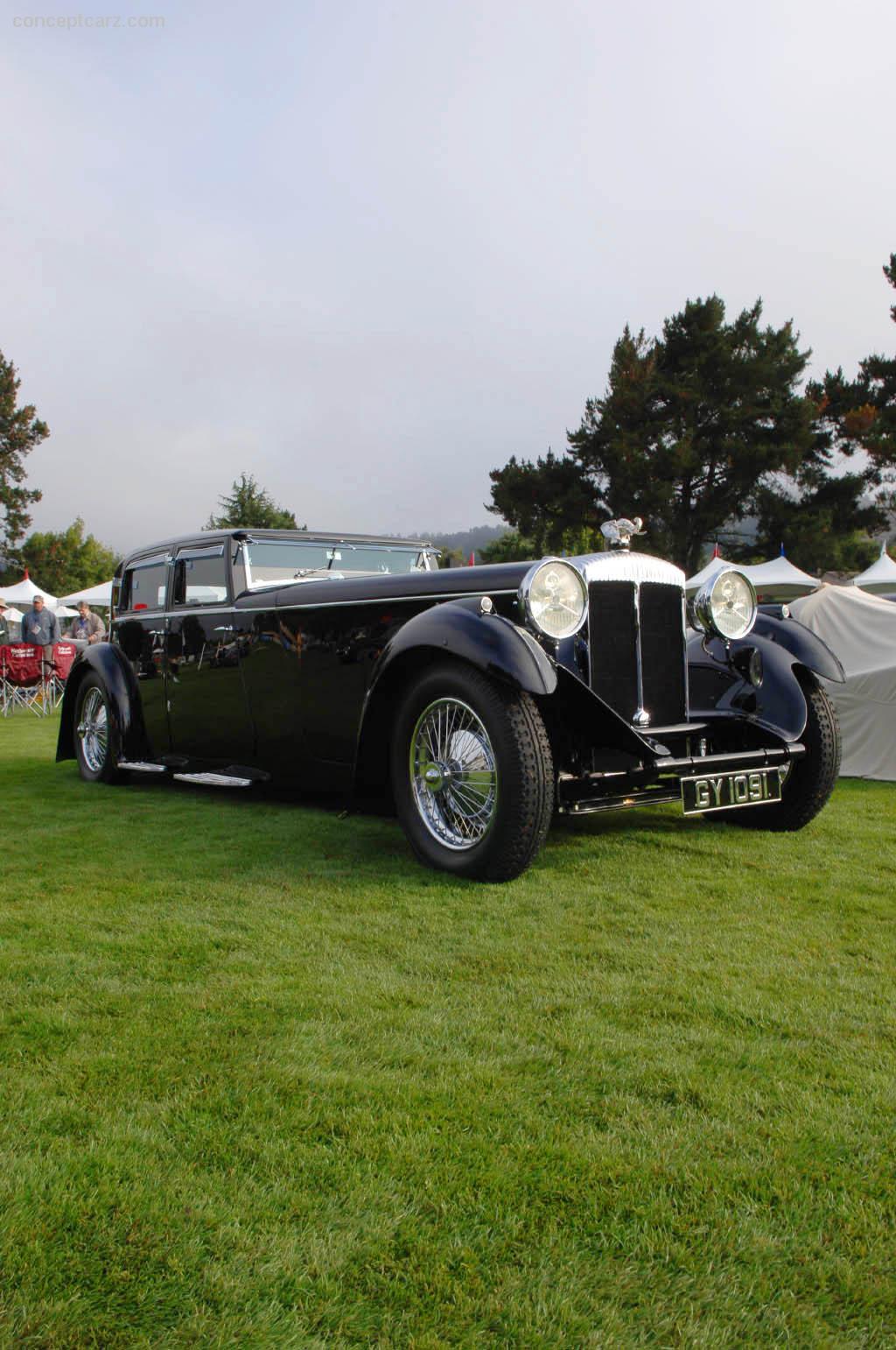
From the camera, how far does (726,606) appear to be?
523 centimetres

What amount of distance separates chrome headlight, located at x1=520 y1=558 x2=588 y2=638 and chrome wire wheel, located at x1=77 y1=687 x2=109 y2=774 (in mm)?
3889

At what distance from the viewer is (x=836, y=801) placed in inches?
238

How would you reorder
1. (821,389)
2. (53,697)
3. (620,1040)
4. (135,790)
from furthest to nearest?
1. (821,389)
2. (53,697)
3. (135,790)
4. (620,1040)

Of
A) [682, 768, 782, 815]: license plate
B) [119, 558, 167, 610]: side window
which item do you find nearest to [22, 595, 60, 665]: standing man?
[119, 558, 167, 610]: side window

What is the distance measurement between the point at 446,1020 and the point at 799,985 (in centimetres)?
103

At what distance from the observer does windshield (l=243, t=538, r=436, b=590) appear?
5863 mm

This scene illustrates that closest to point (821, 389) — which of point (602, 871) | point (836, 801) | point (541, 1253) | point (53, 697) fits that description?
point (53, 697)

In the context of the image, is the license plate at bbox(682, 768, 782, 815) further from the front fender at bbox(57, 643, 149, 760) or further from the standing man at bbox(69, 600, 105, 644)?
the standing man at bbox(69, 600, 105, 644)

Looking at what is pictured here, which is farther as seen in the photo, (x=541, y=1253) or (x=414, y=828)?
(x=414, y=828)

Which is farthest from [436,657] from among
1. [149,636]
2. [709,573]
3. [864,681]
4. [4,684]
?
[709,573]

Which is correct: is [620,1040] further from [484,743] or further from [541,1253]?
[484,743]

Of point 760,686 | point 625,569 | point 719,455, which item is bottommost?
point 760,686

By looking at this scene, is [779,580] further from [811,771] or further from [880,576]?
[811,771]

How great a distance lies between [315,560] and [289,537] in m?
0.21
